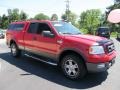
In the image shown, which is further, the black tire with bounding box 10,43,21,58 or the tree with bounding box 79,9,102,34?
the tree with bounding box 79,9,102,34

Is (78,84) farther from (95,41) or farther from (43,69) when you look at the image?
(43,69)

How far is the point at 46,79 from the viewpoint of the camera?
720 centimetres

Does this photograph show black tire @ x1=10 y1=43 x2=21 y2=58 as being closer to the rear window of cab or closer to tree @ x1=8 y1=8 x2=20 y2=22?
the rear window of cab

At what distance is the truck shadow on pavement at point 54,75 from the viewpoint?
22.0 feet

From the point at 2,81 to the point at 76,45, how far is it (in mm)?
2586

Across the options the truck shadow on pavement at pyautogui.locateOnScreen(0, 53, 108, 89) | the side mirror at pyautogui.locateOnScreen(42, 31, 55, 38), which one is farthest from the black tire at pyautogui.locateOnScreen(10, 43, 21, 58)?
the side mirror at pyautogui.locateOnScreen(42, 31, 55, 38)

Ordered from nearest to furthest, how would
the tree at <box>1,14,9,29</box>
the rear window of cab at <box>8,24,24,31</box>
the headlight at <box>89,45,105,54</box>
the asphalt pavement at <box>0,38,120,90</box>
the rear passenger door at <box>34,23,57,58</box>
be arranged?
the asphalt pavement at <box>0,38,120,90</box> < the headlight at <box>89,45,105,54</box> < the rear passenger door at <box>34,23,57,58</box> < the rear window of cab at <box>8,24,24,31</box> < the tree at <box>1,14,9,29</box>

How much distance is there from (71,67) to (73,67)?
85 millimetres

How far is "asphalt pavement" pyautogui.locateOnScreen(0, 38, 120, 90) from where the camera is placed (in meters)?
6.43

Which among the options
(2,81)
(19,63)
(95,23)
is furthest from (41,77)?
(95,23)

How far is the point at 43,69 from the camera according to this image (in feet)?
27.9

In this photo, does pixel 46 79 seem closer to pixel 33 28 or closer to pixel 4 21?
pixel 33 28

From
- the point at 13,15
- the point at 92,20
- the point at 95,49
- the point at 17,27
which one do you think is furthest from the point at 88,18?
the point at 95,49

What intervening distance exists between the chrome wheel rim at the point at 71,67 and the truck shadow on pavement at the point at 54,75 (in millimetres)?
253
